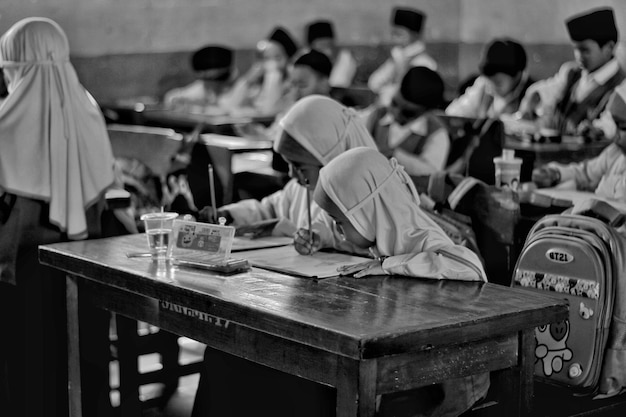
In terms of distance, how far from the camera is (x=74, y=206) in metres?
3.91

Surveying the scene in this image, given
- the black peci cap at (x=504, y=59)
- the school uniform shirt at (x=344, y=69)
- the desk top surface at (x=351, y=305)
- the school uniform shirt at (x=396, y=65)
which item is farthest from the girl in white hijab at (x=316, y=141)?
the school uniform shirt at (x=344, y=69)

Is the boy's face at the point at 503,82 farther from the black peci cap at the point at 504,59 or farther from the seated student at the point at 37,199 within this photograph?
the seated student at the point at 37,199

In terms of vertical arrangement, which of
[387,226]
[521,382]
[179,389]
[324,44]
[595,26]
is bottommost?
[179,389]

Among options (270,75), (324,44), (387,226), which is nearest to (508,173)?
(387,226)

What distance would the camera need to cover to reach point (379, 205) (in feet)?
9.65

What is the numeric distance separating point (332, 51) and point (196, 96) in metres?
2.19

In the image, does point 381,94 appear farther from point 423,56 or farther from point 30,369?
point 30,369

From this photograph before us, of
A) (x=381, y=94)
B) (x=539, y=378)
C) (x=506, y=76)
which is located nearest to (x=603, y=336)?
(x=539, y=378)

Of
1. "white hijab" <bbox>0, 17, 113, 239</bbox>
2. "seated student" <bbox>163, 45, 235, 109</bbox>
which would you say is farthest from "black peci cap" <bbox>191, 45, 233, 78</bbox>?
"white hijab" <bbox>0, 17, 113, 239</bbox>

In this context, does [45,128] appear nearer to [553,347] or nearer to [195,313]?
[195,313]

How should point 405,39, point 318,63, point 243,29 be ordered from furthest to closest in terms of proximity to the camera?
point 243,29 → point 405,39 → point 318,63

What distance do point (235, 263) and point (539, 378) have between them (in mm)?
1099

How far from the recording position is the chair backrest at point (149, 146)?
561cm

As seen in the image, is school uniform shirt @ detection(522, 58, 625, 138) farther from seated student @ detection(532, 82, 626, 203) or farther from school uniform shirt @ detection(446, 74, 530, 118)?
seated student @ detection(532, 82, 626, 203)
